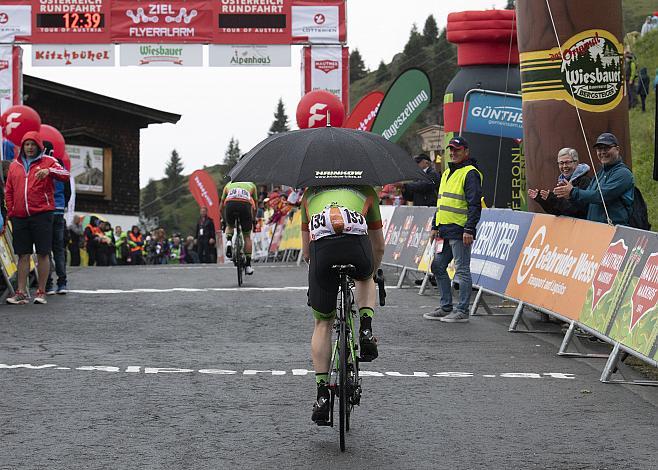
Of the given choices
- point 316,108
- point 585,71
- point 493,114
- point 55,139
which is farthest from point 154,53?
point 585,71

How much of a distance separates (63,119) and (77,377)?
45940mm

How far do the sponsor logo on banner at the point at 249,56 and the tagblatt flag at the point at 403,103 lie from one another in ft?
31.7

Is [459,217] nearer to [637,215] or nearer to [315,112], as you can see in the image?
[637,215]

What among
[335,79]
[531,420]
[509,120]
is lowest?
[531,420]

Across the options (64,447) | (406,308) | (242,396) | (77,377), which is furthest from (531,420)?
(406,308)

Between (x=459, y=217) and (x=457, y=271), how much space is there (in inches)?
22.5

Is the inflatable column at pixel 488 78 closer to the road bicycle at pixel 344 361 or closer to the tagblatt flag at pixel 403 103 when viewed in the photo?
the tagblatt flag at pixel 403 103

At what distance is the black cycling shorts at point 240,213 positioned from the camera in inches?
730

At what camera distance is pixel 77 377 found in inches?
371

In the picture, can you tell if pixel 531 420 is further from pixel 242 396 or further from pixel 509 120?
pixel 509 120

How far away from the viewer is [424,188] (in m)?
18.4

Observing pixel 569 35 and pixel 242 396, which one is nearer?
pixel 242 396

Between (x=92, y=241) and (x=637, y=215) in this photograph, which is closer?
(x=637, y=215)

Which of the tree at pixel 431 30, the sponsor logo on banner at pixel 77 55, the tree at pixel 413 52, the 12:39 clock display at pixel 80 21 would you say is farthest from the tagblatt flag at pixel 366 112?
the tree at pixel 431 30
